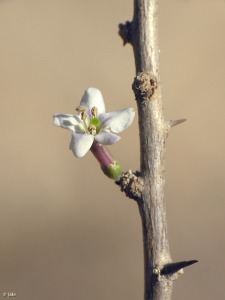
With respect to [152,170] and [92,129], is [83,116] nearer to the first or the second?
[92,129]

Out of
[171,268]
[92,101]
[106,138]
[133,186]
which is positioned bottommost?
[171,268]

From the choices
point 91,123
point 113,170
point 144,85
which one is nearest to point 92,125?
point 91,123

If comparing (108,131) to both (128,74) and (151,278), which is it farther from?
(128,74)

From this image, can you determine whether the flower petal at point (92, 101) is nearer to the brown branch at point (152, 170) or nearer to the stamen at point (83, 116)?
the stamen at point (83, 116)

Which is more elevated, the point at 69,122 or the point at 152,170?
the point at 69,122

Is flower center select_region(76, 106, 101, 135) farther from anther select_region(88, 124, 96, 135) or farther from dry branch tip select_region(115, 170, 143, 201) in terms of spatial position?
dry branch tip select_region(115, 170, 143, 201)

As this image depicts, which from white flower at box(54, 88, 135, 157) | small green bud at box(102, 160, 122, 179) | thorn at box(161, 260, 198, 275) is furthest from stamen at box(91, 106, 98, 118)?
thorn at box(161, 260, 198, 275)
